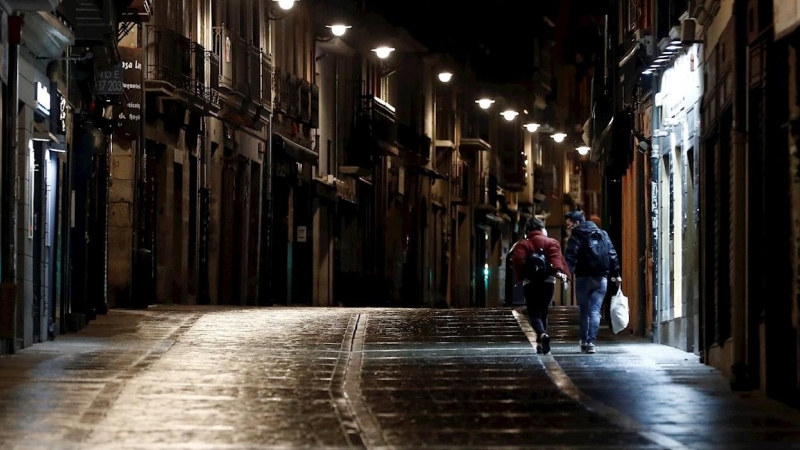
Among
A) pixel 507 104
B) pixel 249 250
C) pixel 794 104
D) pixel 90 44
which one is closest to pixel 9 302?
pixel 90 44

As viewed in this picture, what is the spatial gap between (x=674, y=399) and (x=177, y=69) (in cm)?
2141

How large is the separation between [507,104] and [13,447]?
65571mm

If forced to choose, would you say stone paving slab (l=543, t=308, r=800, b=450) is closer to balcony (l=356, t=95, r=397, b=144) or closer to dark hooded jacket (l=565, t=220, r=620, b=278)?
dark hooded jacket (l=565, t=220, r=620, b=278)

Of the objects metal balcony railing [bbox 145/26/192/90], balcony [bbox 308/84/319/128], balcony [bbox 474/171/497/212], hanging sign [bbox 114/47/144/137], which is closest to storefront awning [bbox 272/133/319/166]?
balcony [bbox 308/84/319/128]

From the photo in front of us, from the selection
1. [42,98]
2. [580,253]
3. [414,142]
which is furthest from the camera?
[414,142]

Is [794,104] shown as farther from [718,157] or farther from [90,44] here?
[90,44]

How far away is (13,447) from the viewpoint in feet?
36.1

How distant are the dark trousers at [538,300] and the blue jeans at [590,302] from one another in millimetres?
385

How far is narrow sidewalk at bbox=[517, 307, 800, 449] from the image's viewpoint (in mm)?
11891

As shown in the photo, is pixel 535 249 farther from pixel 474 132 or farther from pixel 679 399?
pixel 474 132

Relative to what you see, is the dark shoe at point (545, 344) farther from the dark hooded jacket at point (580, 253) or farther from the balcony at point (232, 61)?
the balcony at point (232, 61)

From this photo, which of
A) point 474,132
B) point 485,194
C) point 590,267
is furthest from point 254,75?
point 474,132

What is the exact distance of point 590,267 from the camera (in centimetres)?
2059

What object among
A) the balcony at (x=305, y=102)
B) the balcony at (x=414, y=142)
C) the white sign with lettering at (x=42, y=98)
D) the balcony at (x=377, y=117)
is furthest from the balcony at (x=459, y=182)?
the white sign with lettering at (x=42, y=98)
